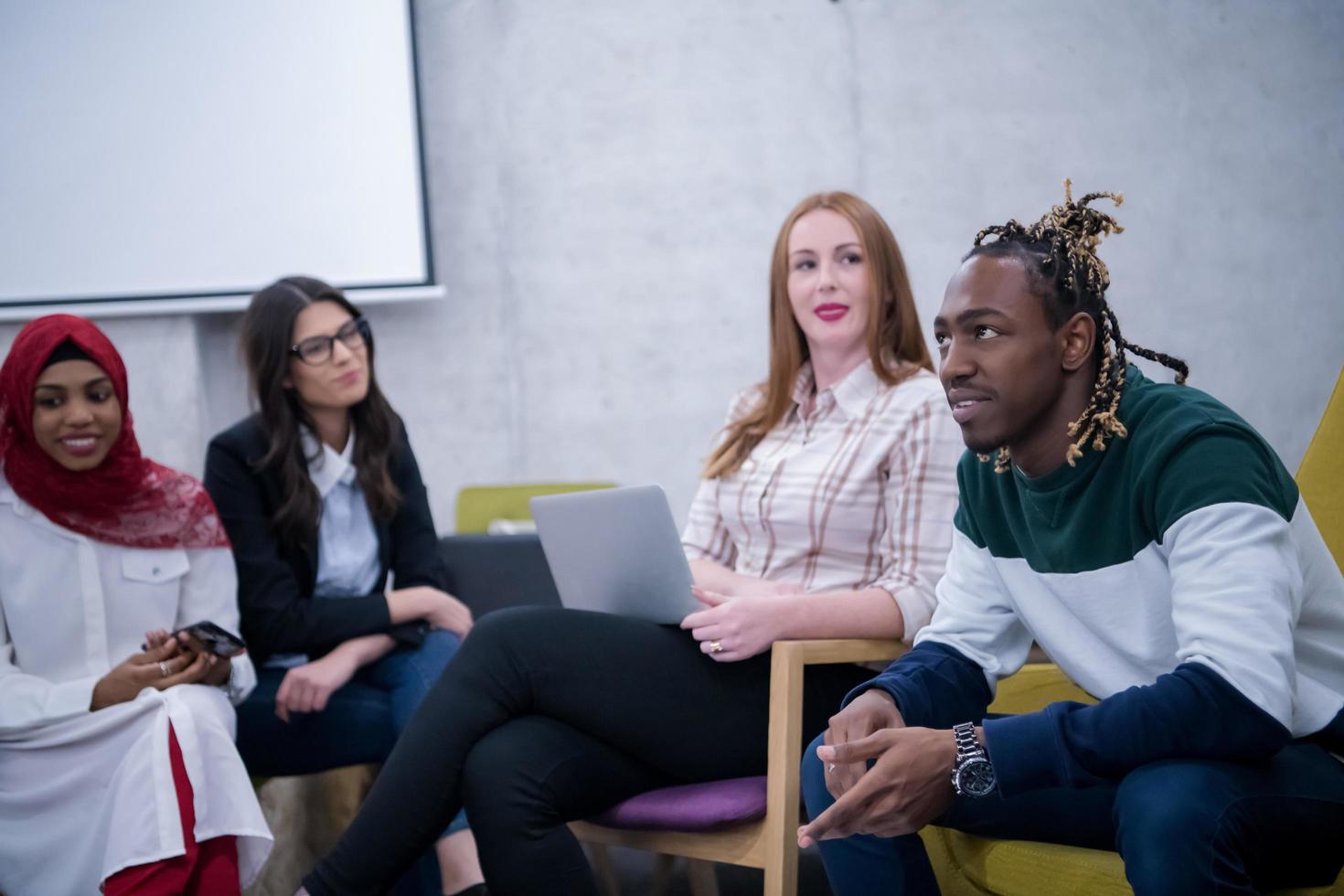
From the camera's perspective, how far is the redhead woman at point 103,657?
175 centimetres

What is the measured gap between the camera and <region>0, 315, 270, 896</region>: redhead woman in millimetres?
1749

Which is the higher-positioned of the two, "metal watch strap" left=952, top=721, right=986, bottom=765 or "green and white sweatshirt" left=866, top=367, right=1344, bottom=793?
"green and white sweatshirt" left=866, top=367, right=1344, bottom=793

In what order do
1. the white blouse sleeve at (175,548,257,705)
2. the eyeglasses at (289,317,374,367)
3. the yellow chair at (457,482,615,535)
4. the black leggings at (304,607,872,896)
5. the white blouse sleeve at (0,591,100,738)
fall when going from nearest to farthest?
the black leggings at (304,607,872,896) < the white blouse sleeve at (0,591,100,738) < the white blouse sleeve at (175,548,257,705) < the eyeglasses at (289,317,374,367) < the yellow chair at (457,482,615,535)

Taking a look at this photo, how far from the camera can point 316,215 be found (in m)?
3.54

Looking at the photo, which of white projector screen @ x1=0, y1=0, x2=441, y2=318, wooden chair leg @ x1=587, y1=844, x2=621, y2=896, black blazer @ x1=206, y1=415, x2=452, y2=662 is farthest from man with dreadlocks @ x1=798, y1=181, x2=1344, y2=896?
white projector screen @ x1=0, y1=0, x2=441, y2=318

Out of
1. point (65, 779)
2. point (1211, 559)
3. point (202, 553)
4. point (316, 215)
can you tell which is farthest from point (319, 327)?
point (1211, 559)

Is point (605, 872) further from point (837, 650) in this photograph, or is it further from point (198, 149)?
point (198, 149)

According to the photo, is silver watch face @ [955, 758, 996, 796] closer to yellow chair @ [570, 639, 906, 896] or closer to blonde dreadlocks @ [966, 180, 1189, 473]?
blonde dreadlocks @ [966, 180, 1189, 473]

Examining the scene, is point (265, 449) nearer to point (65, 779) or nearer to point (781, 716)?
point (65, 779)

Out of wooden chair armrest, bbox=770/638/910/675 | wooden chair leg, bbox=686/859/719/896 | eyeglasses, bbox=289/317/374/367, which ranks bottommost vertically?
wooden chair leg, bbox=686/859/719/896

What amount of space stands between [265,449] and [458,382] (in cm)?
146

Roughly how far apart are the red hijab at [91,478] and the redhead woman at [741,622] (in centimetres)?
72

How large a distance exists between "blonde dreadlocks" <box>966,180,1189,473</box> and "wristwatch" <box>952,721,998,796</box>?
32cm

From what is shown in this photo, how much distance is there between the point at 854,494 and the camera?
186 centimetres
